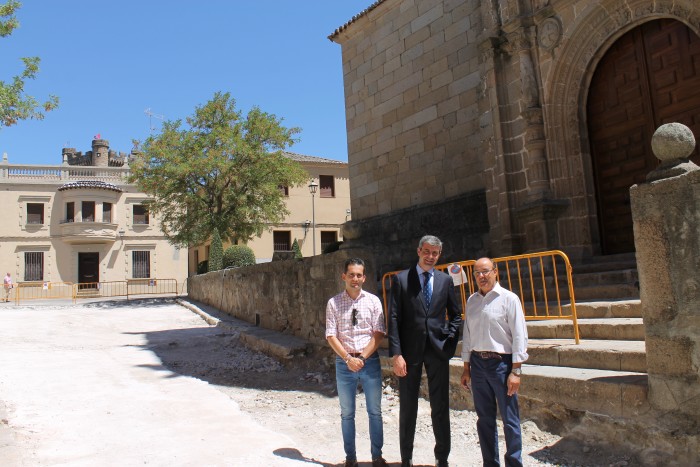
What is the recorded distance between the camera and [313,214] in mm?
31766

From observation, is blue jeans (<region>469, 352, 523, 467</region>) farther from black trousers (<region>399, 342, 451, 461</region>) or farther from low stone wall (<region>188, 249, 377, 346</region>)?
low stone wall (<region>188, 249, 377, 346</region>)

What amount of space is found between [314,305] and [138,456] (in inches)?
167

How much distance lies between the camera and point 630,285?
5930 mm

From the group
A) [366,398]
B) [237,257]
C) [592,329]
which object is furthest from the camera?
[237,257]

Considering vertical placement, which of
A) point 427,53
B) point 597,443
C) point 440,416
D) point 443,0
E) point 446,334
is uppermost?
point 443,0

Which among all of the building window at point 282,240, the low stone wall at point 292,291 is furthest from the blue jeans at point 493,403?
the building window at point 282,240

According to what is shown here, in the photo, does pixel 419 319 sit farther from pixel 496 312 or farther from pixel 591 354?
pixel 591 354

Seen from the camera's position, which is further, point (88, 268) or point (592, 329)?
point (88, 268)

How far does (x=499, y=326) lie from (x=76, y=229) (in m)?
35.1

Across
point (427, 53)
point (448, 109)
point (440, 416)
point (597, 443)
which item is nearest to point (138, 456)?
point (440, 416)

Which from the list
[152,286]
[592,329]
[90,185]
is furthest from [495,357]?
[90,185]

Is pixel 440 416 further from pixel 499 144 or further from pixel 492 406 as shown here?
pixel 499 144

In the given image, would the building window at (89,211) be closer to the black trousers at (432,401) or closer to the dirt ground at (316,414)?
the dirt ground at (316,414)

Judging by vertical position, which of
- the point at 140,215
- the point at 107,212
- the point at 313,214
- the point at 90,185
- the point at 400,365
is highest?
the point at 90,185
